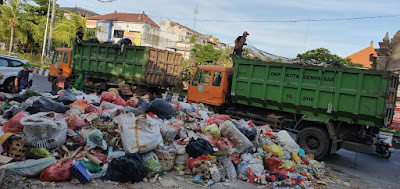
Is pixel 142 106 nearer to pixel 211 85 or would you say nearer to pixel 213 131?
pixel 213 131

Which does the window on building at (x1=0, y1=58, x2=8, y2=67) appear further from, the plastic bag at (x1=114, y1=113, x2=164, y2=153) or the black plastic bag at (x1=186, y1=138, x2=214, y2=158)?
the black plastic bag at (x1=186, y1=138, x2=214, y2=158)

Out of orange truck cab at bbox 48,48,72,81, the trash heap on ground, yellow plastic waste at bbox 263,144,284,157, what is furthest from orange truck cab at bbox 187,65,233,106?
orange truck cab at bbox 48,48,72,81

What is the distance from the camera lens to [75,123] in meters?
5.33

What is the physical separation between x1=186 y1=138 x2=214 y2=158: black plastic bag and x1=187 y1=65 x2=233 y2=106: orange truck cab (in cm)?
388

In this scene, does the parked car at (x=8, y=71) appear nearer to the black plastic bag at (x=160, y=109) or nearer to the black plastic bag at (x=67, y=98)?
the black plastic bag at (x=67, y=98)

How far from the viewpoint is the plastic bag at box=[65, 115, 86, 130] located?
5312 millimetres

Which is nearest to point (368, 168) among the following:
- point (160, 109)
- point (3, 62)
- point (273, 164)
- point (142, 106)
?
point (273, 164)

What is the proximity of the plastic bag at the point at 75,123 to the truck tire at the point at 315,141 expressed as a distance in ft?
17.2

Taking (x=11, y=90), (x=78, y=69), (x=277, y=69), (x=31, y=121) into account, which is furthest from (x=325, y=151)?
(x=11, y=90)

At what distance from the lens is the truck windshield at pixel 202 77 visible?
31.1ft

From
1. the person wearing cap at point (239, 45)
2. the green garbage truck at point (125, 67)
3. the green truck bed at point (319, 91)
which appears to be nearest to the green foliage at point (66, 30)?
the green garbage truck at point (125, 67)

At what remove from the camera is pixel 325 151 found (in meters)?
7.62

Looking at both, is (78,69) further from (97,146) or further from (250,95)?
(97,146)

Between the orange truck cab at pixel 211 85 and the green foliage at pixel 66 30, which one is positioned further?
the green foliage at pixel 66 30
